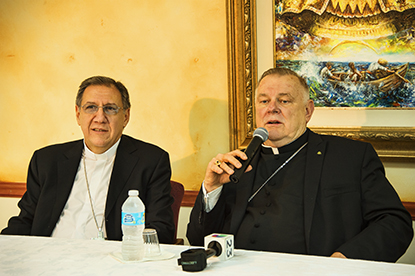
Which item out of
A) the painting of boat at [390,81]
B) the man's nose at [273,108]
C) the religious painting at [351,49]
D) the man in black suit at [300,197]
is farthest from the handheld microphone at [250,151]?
the painting of boat at [390,81]

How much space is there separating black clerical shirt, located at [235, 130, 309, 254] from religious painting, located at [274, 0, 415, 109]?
701 mm

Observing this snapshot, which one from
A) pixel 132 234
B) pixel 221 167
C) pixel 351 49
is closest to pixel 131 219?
pixel 132 234

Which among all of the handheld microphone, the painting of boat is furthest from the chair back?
the painting of boat

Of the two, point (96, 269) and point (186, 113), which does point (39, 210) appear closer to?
point (96, 269)

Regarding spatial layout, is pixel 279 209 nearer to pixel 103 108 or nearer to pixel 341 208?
pixel 341 208

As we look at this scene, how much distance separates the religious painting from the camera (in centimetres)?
283

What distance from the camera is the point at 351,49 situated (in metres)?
2.92

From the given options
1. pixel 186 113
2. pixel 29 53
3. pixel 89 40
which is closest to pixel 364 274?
pixel 186 113

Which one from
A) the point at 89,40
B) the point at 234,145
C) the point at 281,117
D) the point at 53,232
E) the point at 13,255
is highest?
the point at 89,40

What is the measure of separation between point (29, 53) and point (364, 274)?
130 inches

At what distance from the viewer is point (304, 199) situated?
2189 mm

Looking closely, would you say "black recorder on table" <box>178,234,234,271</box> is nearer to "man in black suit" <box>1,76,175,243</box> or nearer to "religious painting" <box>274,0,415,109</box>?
"man in black suit" <box>1,76,175,243</box>

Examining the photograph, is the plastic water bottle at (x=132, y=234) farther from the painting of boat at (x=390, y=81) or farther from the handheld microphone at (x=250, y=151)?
the painting of boat at (x=390, y=81)

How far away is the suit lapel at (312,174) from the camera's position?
6.99 feet
